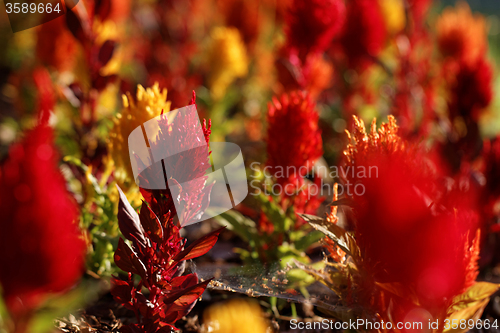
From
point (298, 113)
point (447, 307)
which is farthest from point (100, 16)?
point (447, 307)

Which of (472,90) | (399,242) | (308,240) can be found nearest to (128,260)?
(399,242)

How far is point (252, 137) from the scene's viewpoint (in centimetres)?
326

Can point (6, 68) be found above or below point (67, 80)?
above

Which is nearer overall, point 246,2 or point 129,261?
point 129,261

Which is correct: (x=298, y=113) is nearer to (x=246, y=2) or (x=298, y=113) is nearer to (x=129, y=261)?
(x=129, y=261)

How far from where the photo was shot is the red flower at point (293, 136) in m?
1.38

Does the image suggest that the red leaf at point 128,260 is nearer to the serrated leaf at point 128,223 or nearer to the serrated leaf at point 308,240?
the serrated leaf at point 128,223

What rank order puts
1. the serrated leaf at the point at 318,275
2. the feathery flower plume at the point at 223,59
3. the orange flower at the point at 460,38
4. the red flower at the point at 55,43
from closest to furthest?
the serrated leaf at the point at 318,275 → the red flower at the point at 55,43 → the feathery flower plume at the point at 223,59 → the orange flower at the point at 460,38

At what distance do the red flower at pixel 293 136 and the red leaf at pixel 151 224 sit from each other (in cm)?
62

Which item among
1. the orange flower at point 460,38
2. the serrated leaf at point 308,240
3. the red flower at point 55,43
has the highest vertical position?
the red flower at point 55,43

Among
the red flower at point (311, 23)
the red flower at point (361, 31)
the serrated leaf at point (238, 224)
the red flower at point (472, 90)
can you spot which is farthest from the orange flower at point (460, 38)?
the serrated leaf at point (238, 224)

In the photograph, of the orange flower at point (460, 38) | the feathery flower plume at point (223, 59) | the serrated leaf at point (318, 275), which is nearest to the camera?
the serrated leaf at point (318, 275)

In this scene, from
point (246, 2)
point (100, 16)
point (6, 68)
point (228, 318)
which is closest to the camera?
point (228, 318)

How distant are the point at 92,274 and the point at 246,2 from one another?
2947mm
